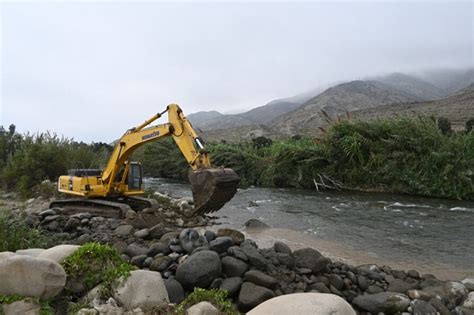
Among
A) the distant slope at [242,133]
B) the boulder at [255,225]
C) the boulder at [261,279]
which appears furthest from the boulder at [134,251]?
the distant slope at [242,133]

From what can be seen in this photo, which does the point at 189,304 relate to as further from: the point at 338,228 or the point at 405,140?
the point at 405,140

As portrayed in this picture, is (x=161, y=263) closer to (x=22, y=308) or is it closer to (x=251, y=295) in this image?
(x=251, y=295)

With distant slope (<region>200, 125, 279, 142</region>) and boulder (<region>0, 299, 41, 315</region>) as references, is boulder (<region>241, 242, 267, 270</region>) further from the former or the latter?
distant slope (<region>200, 125, 279, 142</region>)

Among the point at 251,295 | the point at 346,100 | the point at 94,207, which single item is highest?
the point at 346,100

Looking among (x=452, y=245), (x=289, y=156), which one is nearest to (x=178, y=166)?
(x=289, y=156)

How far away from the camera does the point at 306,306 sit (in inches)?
140

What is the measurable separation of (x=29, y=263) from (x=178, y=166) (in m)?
25.5

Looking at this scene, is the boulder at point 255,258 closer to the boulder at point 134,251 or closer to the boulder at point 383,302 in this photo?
the boulder at point 383,302

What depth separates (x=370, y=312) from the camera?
4.89 m

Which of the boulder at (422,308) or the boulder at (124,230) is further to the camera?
the boulder at (124,230)

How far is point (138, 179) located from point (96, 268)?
7737 mm

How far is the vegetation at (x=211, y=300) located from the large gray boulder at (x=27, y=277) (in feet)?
4.46

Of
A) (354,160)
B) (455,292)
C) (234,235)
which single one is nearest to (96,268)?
(234,235)

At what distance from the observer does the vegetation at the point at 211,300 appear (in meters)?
3.90
